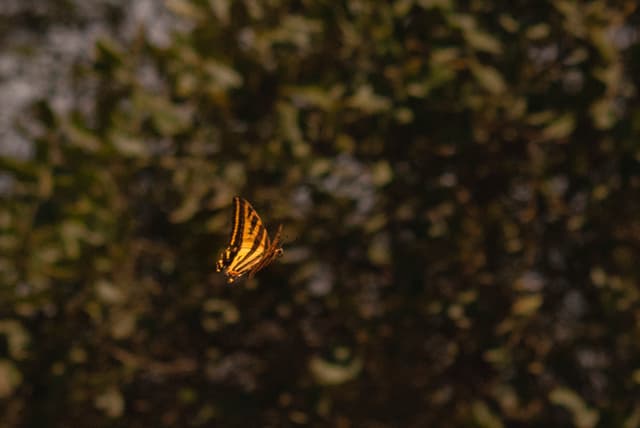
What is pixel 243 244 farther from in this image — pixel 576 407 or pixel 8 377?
pixel 576 407

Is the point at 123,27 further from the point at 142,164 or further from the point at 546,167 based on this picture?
the point at 546,167

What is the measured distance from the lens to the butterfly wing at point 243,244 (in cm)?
81

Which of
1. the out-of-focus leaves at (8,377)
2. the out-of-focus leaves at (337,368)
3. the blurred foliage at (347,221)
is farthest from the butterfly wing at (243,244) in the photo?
the out-of-focus leaves at (8,377)

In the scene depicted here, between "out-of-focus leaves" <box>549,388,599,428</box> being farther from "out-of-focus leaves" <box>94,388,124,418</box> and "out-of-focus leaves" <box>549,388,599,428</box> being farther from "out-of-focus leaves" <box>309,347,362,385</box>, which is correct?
"out-of-focus leaves" <box>94,388,124,418</box>

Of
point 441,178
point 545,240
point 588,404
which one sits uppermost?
point 441,178

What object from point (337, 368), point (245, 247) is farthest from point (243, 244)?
point (337, 368)

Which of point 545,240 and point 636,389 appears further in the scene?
point 545,240

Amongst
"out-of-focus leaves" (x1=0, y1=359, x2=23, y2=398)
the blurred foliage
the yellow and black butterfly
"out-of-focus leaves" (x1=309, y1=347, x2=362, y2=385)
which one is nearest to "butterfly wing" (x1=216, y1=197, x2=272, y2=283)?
the yellow and black butterfly

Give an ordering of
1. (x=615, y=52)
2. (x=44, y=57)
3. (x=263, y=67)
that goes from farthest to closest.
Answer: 1. (x=44, y=57)
2. (x=263, y=67)
3. (x=615, y=52)

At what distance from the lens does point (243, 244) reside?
0.87 metres

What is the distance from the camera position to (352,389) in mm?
2609

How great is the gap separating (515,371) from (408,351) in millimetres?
396

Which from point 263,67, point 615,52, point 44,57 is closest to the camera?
point 615,52

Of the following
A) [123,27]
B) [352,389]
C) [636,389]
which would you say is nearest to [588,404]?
[636,389]
